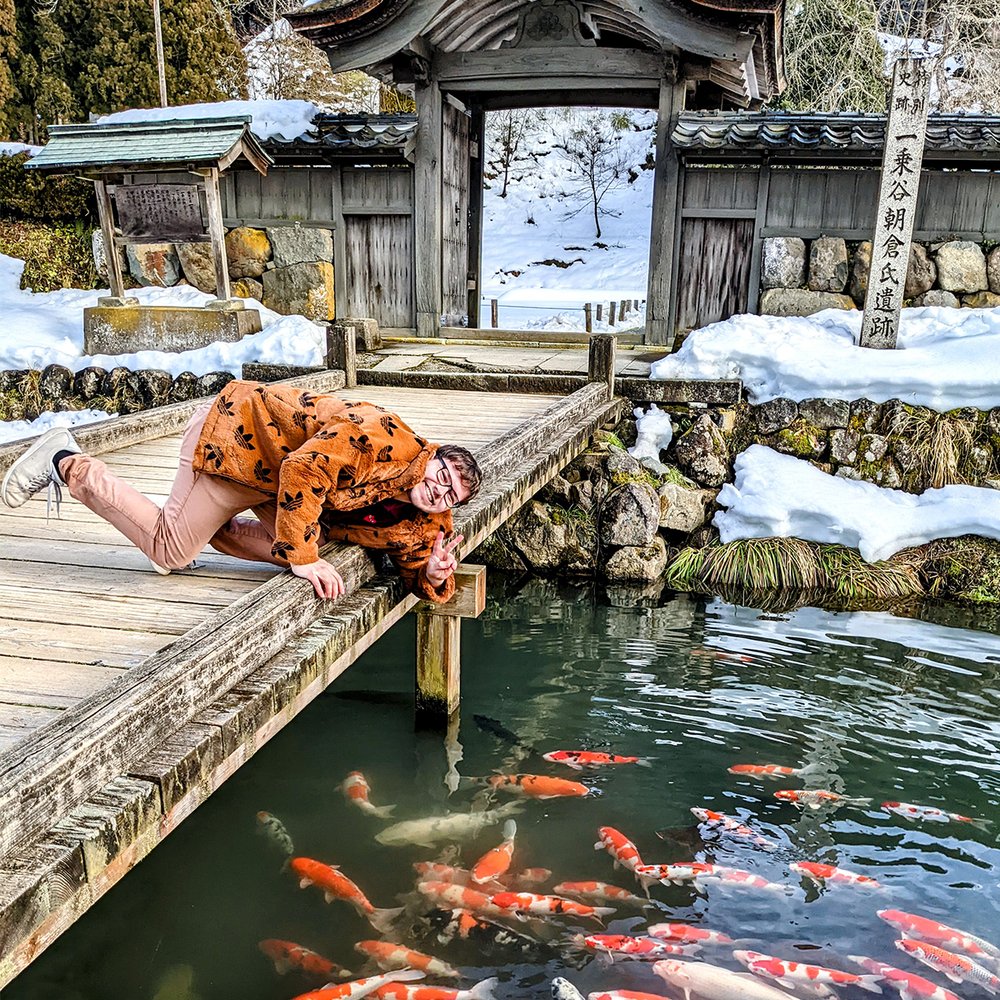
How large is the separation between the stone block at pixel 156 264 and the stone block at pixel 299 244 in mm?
1372

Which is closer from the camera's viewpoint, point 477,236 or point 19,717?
point 19,717

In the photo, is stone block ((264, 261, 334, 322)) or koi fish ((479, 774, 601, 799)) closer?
koi fish ((479, 774, 601, 799))

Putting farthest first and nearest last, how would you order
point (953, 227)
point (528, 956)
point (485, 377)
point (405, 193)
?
point (405, 193) < point (953, 227) < point (485, 377) < point (528, 956)

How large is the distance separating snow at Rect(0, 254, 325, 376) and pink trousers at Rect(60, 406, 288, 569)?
19.8 feet

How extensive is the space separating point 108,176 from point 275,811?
8.52m

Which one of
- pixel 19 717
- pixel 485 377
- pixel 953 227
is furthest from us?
pixel 953 227

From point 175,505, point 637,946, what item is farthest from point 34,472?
point 637,946

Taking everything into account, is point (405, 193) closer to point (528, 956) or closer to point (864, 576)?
point (864, 576)

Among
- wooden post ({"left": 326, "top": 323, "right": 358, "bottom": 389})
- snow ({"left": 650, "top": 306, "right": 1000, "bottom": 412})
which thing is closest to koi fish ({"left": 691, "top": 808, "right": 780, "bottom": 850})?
snow ({"left": 650, "top": 306, "right": 1000, "bottom": 412})

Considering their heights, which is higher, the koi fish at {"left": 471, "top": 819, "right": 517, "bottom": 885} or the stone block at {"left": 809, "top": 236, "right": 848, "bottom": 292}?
the stone block at {"left": 809, "top": 236, "right": 848, "bottom": 292}

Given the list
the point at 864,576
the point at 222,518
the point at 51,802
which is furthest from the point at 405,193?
the point at 51,802

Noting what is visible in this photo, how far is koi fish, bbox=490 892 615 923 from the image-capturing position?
4191 millimetres

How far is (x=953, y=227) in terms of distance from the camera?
1052 centimetres

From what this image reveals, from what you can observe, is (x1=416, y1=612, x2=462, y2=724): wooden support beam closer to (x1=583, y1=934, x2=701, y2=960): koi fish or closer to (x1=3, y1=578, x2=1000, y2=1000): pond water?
(x1=3, y1=578, x2=1000, y2=1000): pond water
